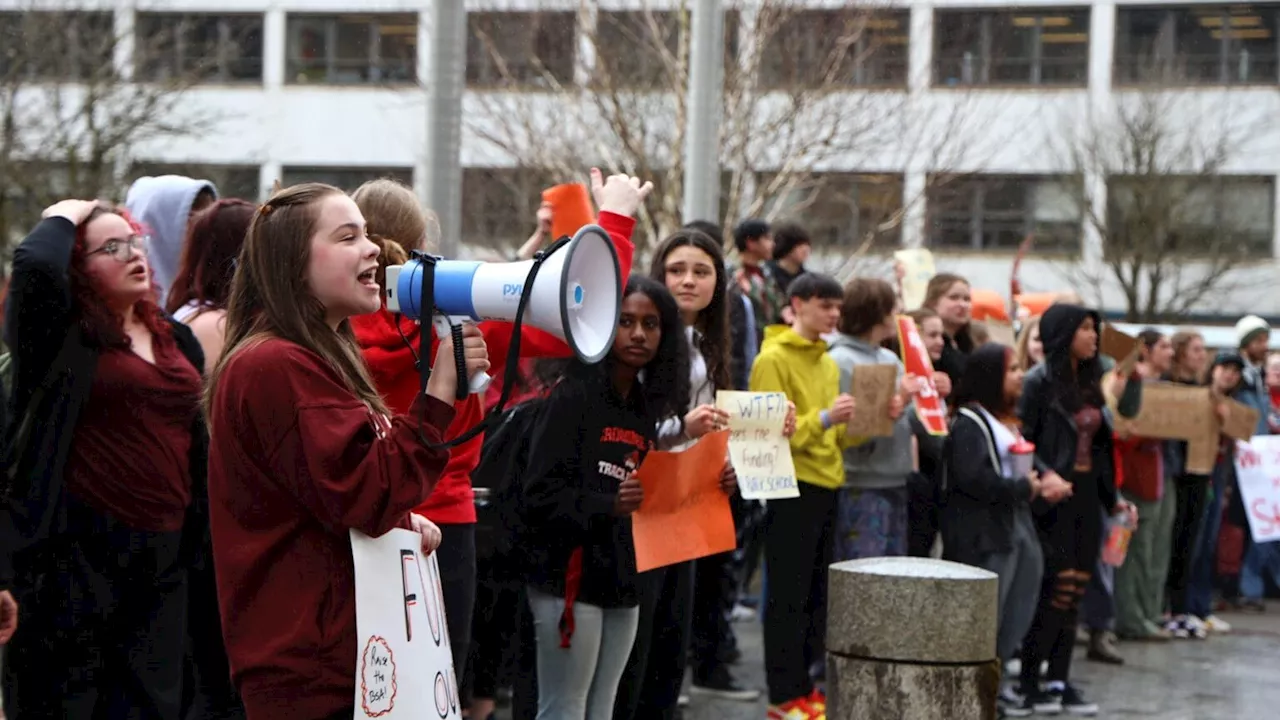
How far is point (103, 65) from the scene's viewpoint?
75.5ft

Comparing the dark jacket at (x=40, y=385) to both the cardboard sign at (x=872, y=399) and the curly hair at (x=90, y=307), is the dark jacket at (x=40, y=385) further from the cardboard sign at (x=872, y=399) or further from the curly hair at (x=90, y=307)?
the cardboard sign at (x=872, y=399)

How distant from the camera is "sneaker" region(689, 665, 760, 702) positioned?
29.5ft

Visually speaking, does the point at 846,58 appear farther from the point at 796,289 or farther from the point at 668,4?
the point at 796,289

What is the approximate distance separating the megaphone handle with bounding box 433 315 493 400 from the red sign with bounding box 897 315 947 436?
5129mm

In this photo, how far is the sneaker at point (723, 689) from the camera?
8.98 m

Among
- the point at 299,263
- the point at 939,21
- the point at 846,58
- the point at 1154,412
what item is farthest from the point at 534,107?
the point at 299,263

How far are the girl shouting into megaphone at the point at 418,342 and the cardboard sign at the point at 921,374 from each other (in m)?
3.53

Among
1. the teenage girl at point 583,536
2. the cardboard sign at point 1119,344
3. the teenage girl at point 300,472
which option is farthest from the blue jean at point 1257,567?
the teenage girl at point 300,472

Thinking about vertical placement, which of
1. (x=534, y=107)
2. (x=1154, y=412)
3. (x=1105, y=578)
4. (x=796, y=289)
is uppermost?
(x=534, y=107)

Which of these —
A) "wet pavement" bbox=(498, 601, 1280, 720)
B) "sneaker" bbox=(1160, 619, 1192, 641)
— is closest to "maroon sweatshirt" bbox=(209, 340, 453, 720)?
"wet pavement" bbox=(498, 601, 1280, 720)

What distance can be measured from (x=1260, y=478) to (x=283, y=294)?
37.9ft

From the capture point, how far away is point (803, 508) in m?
8.07

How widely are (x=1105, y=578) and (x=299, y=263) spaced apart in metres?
8.19

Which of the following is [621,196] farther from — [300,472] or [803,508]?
[803,508]
